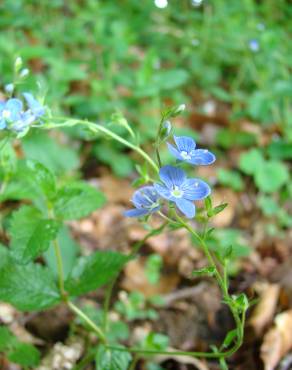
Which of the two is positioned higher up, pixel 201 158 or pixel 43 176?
pixel 201 158

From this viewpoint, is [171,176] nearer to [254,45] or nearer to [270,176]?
[270,176]

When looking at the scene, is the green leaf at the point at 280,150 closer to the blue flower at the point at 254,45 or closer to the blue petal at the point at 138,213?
the blue flower at the point at 254,45

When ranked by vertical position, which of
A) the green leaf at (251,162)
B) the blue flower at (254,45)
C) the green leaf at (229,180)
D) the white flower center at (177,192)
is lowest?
the green leaf at (229,180)

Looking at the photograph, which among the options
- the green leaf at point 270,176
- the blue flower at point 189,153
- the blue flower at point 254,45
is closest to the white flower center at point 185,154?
the blue flower at point 189,153

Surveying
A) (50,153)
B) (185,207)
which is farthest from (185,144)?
(50,153)

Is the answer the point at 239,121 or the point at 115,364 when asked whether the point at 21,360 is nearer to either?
the point at 115,364

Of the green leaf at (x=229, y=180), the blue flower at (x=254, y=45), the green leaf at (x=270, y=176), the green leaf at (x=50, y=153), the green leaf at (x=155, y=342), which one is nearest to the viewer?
the green leaf at (x=155, y=342)

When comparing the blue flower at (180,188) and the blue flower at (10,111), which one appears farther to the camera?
the blue flower at (10,111)
